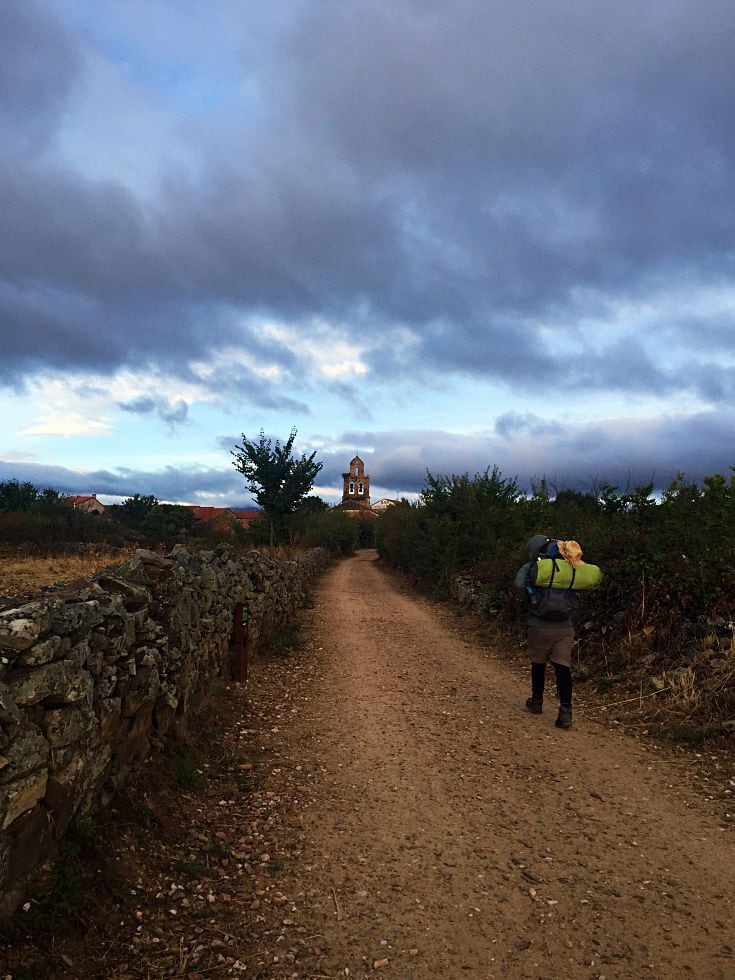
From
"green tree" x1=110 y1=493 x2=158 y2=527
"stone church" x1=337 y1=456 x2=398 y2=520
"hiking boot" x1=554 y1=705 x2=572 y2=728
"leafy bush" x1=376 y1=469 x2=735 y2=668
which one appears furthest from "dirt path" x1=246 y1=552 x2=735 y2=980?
"stone church" x1=337 y1=456 x2=398 y2=520

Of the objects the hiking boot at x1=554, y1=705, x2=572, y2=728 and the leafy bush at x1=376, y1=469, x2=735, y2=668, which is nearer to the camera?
the hiking boot at x1=554, y1=705, x2=572, y2=728

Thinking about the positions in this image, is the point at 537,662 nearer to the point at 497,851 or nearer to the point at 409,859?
the point at 497,851

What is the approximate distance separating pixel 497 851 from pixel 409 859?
607 mm

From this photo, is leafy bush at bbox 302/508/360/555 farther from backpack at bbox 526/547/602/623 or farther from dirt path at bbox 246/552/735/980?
dirt path at bbox 246/552/735/980

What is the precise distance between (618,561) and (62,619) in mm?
7776

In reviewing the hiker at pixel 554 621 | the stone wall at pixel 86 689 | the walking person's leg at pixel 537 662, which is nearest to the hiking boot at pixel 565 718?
the hiker at pixel 554 621

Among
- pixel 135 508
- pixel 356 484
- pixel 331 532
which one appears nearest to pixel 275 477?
pixel 331 532

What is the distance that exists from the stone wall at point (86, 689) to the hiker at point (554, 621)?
3564mm

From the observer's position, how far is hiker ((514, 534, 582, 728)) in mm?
6266

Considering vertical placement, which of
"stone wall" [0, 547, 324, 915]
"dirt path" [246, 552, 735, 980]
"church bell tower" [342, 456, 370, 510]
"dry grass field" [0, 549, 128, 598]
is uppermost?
"church bell tower" [342, 456, 370, 510]

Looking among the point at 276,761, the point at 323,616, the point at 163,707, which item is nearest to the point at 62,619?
the point at 163,707

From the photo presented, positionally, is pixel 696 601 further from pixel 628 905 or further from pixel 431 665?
pixel 628 905

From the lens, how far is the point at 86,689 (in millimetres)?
3324

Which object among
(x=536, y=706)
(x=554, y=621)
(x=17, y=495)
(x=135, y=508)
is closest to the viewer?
(x=554, y=621)
